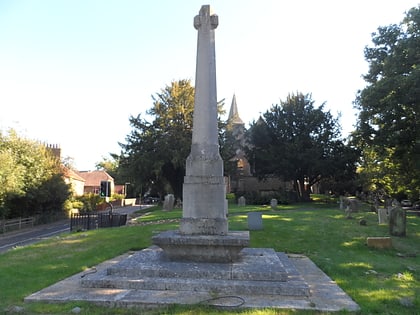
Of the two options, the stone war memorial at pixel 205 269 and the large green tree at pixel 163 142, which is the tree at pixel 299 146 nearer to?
the large green tree at pixel 163 142

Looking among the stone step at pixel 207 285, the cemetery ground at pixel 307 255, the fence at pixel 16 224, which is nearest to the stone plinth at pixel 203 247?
the stone step at pixel 207 285

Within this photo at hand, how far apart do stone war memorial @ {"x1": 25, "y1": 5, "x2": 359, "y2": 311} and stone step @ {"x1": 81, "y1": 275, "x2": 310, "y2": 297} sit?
0.6 inches

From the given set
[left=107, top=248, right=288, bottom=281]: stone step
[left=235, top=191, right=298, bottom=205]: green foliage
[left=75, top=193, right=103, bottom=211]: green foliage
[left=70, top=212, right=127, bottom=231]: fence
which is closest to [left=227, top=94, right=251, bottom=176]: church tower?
[left=235, top=191, right=298, bottom=205]: green foliage

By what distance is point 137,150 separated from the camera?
40219mm

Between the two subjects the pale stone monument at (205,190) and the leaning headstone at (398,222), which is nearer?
the pale stone monument at (205,190)

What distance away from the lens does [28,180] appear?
2870 cm

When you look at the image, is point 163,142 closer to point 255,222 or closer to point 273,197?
point 273,197

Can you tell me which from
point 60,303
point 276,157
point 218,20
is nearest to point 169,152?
point 276,157

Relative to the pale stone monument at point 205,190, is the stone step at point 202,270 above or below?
below

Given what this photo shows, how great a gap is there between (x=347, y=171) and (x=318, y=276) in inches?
1401

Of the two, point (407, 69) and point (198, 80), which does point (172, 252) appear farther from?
point (407, 69)

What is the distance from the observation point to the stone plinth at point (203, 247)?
22.5 feet

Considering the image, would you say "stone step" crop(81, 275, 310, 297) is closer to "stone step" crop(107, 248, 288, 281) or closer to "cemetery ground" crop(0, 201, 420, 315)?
"stone step" crop(107, 248, 288, 281)

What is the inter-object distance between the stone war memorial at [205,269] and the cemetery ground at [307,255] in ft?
1.03
